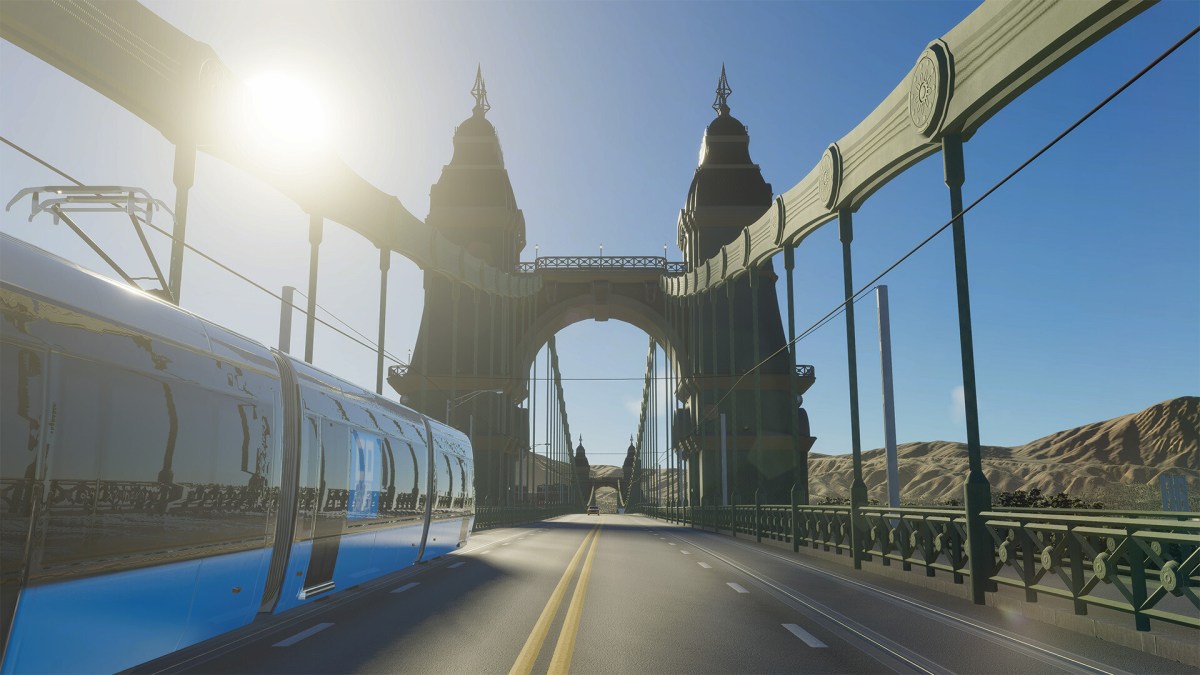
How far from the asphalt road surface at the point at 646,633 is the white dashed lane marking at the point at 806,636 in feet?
0.06

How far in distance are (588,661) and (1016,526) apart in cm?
670

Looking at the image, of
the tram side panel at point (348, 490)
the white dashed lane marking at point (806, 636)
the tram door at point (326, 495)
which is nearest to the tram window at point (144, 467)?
the tram side panel at point (348, 490)

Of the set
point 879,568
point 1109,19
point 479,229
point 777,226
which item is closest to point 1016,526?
point 879,568

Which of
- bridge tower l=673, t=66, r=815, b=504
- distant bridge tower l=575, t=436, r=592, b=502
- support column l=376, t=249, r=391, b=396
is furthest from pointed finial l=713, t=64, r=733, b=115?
distant bridge tower l=575, t=436, r=592, b=502

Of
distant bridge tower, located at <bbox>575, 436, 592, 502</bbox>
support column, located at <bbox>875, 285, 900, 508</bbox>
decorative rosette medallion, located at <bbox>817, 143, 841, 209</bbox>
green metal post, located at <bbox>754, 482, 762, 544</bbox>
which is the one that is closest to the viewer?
support column, located at <bbox>875, 285, 900, 508</bbox>

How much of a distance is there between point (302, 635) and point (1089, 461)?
173 metres

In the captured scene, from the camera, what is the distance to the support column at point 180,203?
17.7 m

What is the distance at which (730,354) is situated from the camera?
209 feet

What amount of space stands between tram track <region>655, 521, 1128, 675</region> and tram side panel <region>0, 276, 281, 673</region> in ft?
18.8

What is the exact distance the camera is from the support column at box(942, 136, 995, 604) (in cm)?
1296

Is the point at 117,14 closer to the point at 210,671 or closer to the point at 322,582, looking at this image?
the point at 322,582

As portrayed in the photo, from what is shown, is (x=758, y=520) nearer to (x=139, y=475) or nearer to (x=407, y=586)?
(x=407, y=586)

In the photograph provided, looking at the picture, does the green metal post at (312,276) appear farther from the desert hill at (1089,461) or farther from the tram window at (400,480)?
the desert hill at (1089,461)

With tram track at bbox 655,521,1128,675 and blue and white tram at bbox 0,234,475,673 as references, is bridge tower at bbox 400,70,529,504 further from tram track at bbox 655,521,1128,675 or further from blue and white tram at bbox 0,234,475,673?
blue and white tram at bbox 0,234,475,673
